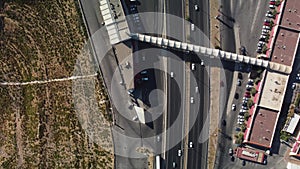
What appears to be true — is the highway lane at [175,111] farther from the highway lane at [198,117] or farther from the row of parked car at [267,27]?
the row of parked car at [267,27]

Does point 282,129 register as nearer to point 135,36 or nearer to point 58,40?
point 135,36

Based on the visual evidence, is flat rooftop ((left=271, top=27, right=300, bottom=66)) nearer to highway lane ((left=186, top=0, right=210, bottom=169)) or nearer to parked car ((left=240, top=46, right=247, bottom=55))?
parked car ((left=240, top=46, right=247, bottom=55))

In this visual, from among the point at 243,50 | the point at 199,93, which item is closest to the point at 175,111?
the point at 199,93

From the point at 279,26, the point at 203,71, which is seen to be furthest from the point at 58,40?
the point at 279,26

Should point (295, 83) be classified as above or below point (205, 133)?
above

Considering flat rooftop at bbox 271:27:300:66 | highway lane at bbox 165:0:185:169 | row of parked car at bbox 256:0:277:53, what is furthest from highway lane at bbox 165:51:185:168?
flat rooftop at bbox 271:27:300:66

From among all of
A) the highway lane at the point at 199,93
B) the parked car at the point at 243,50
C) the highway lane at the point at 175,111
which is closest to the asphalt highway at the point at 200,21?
the highway lane at the point at 199,93
